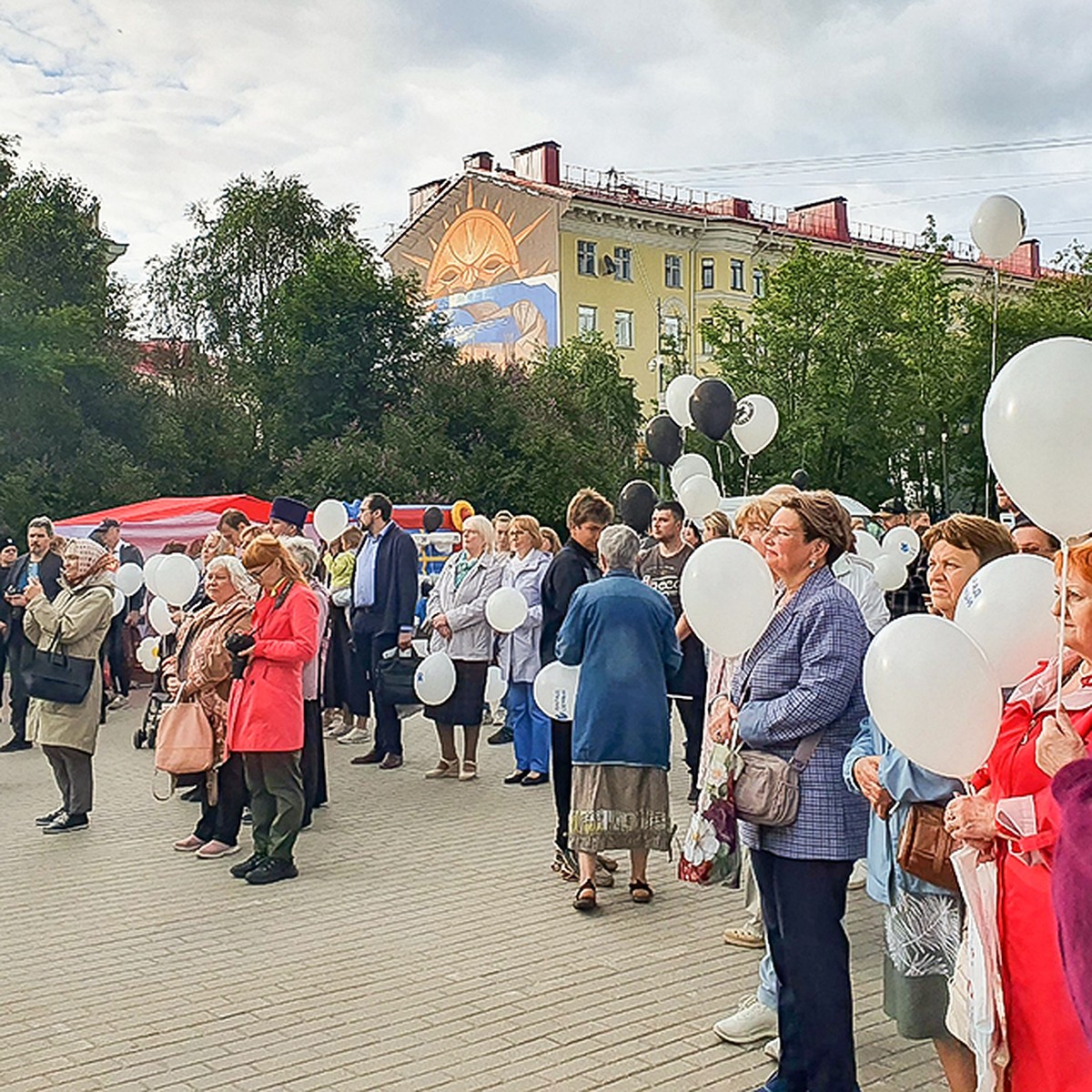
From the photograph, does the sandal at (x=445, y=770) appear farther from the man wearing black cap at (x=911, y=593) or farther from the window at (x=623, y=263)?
the window at (x=623, y=263)

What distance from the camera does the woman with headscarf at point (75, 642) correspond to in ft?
25.0

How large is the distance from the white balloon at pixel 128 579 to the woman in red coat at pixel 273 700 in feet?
21.3

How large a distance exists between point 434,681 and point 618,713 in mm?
3470

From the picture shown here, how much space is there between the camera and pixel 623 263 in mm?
44750

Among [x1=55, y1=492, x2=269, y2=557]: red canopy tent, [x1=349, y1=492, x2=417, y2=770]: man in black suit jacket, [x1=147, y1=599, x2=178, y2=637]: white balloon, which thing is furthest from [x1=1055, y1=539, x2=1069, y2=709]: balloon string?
[x1=55, y1=492, x2=269, y2=557]: red canopy tent

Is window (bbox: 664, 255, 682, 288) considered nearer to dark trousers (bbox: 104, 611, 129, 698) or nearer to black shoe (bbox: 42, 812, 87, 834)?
dark trousers (bbox: 104, 611, 129, 698)

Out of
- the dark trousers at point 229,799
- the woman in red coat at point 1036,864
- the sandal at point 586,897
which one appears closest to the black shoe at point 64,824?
the dark trousers at point 229,799

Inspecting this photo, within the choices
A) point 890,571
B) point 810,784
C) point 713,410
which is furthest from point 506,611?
point 810,784

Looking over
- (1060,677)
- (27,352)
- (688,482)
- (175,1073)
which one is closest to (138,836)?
(175,1073)

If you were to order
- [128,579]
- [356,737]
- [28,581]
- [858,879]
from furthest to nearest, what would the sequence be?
[128,579]
[356,737]
[28,581]
[858,879]

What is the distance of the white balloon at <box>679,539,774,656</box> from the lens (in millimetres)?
4227

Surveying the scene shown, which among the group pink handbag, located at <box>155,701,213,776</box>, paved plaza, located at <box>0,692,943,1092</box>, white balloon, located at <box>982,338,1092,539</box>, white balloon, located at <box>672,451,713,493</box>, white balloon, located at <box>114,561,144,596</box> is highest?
white balloon, located at <box>672,451,713,493</box>

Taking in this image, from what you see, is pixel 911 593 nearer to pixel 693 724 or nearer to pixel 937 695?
pixel 693 724

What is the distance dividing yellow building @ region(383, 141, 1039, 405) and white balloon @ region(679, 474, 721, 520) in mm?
32614
